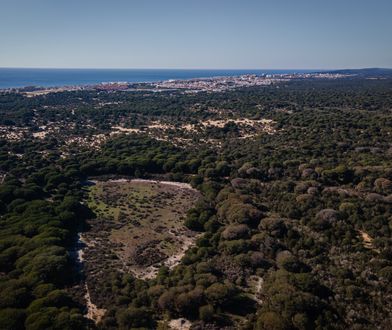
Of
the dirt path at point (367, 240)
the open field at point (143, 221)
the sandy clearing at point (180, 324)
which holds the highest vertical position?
the dirt path at point (367, 240)

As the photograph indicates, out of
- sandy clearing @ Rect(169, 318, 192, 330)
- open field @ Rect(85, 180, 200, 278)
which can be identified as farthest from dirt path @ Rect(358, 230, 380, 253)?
sandy clearing @ Rect(169, 318, 192, 330)

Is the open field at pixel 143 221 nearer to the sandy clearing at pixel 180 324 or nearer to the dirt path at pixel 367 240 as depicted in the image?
the sandy clearing at pixel 180 324

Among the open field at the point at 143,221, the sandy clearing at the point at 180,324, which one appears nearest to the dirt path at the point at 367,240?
the open field at the point at 143,221

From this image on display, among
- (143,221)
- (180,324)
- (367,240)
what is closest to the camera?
(180,324)

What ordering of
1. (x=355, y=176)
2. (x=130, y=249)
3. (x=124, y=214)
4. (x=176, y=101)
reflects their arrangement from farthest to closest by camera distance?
(x=176, y=101) → (x=355, y=176) → (x=124, y=214) → (x=130, y=249)

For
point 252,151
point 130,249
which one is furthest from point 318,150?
point 130,249

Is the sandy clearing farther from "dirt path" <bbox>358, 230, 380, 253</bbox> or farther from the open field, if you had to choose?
"dirt path" <bbox>358, 230, 380, 253</bbox>

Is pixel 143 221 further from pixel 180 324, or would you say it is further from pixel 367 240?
pixel 367 240

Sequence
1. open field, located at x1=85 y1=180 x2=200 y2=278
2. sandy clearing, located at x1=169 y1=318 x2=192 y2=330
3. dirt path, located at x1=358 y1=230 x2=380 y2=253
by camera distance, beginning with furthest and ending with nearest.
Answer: open field, located at x1=85 y1=180 x2=200 y2=278 → dirt path, located at x1=358 y1=230 x2=380 y2=253 → sandy clearing, located at x1=169 y1=318 x2=192 y2=330

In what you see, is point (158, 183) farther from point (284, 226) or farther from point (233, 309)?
point (233, 309)

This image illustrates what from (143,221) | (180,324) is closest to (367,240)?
(180,324)

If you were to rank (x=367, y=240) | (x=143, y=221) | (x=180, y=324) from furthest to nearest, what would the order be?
(x=143, y=221)
(x=367, y=240)
(x=180, y=324)
